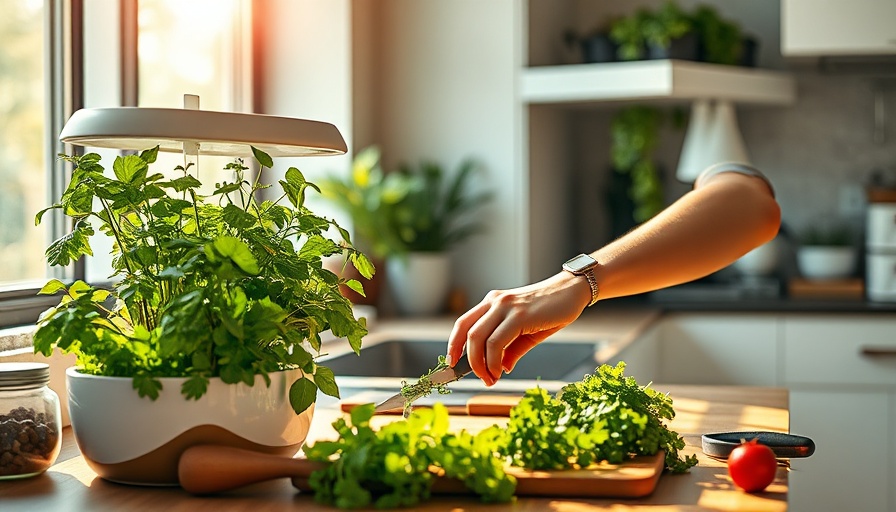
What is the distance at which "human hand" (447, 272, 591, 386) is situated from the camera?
1.23 metres

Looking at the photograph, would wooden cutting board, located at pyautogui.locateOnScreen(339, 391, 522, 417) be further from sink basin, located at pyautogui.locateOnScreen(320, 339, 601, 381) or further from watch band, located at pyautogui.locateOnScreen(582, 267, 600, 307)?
sink basin, located at pyautogui.locateOnScreen(320, 339, 601, 381)

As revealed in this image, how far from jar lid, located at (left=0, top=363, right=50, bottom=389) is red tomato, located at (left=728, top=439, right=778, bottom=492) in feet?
2.28

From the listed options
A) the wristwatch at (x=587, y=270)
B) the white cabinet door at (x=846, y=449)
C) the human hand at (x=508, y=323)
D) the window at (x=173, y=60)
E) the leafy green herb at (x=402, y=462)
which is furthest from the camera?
the white cabinet door at (x=846, y=449)

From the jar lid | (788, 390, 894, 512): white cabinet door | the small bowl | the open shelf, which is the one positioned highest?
the open shelf

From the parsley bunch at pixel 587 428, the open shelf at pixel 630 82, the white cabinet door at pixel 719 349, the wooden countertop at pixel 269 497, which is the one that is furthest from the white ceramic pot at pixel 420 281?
the parsley bunch at pixel 587 428

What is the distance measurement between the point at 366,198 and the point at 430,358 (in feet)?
2.03

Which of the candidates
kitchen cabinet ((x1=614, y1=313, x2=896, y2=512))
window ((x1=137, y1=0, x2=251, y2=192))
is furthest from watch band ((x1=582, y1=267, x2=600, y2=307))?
kitchen cabinet ((x1=614, y1=313, x2=896, y2=512))

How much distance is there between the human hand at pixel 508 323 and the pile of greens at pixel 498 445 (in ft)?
0.37

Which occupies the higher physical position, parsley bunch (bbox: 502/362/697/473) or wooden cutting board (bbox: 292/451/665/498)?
parsley bunch (bbox: 502/362/697/473)

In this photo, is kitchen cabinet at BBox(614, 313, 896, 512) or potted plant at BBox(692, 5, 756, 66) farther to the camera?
potted plant at BBox(692, 5, 756, 66)

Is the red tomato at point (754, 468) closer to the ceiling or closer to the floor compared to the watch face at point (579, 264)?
closer to the floor

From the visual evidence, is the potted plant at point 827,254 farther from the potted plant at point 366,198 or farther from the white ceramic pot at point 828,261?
the potted plant at point 366,198

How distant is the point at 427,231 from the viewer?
323 cm

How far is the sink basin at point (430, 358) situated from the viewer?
2.45m
